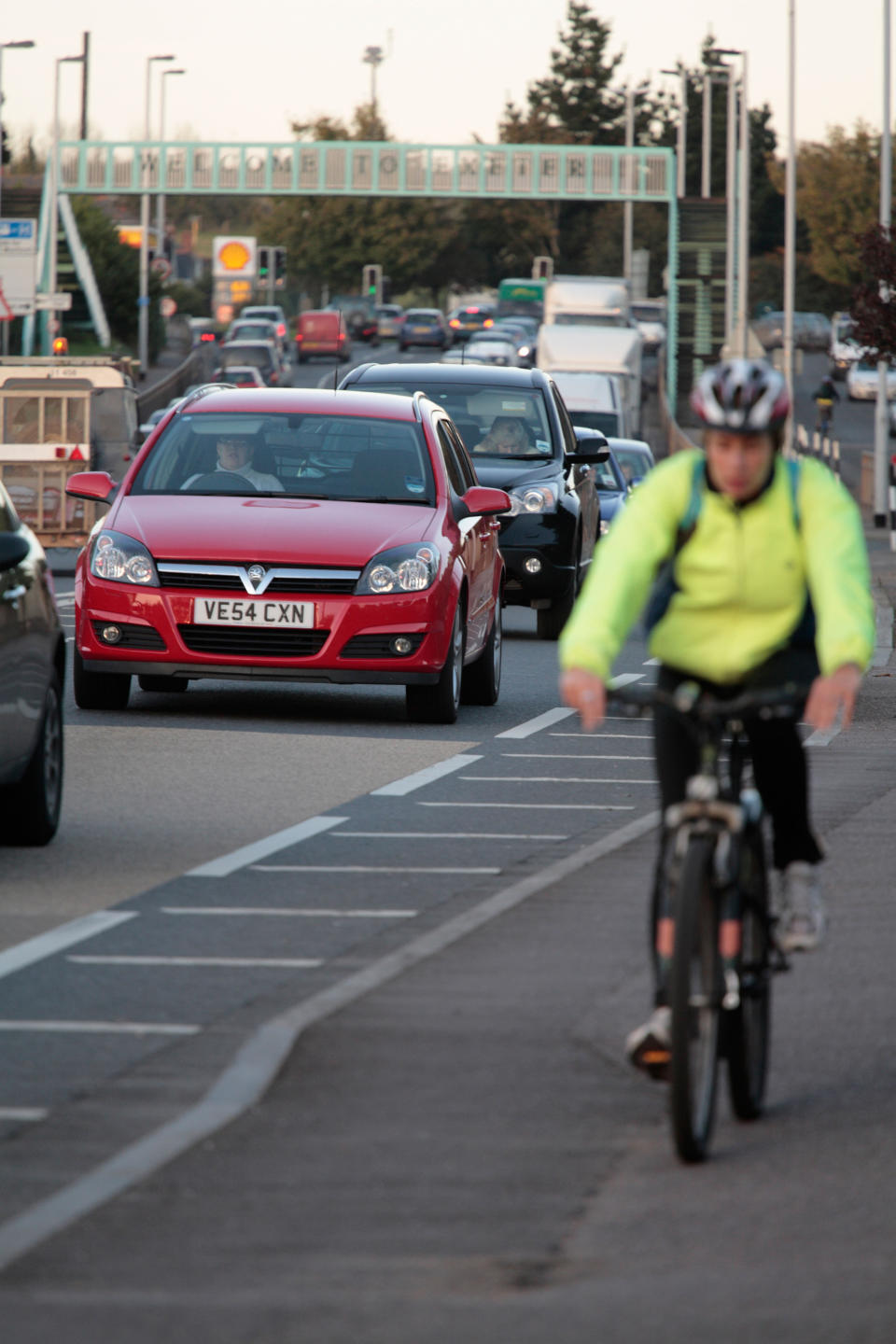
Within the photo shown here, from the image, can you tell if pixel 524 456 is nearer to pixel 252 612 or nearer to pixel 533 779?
pixel 252 612

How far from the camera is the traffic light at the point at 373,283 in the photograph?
115331 mm

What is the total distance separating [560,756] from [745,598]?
7799 mm

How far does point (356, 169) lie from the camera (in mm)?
93312

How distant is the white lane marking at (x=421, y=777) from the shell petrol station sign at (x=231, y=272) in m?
96.9

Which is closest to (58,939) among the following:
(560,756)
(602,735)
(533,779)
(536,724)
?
(533,779)

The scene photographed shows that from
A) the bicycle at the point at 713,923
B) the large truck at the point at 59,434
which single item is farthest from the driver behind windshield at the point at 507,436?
the bicycle at the point at 713,923

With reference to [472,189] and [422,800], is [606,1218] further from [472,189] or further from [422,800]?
[472,189]

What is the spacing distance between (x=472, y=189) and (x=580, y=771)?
82168 millimetres

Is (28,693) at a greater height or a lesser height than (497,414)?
lesser

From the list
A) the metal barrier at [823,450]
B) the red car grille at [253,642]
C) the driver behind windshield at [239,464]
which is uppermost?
the metal barrier at [823,450]

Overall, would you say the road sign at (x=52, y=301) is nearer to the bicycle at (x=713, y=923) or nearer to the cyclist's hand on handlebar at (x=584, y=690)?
the bicycle at (x=713, y=923)

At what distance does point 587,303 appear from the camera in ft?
243

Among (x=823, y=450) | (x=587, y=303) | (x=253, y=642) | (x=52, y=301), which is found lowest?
(x=253, y=642)

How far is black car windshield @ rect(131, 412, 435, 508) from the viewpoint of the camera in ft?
49.7
